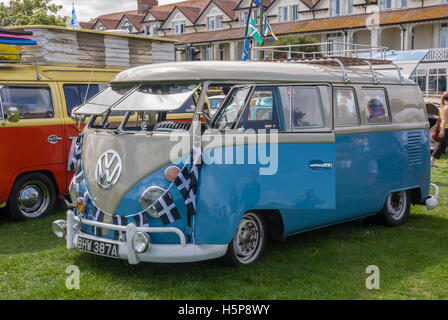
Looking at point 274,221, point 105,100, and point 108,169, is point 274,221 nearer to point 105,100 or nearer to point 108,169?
point 108,169

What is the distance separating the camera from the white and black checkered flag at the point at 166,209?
5.33m

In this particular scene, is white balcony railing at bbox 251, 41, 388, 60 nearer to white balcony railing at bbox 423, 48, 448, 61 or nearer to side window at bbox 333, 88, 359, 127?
side window at bbox 333, 88, 359, 127

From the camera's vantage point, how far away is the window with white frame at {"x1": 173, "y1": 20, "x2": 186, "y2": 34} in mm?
57259

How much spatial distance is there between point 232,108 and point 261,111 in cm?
42

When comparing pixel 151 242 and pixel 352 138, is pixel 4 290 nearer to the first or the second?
pixel 151 242

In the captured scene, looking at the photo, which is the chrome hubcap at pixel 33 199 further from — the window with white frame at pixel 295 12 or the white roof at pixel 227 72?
the window with white frame at pixel 295 12

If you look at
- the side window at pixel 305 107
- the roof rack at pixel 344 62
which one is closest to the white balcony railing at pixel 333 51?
the roof rack at pixel 344 62

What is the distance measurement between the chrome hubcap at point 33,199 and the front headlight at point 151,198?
3607 mm

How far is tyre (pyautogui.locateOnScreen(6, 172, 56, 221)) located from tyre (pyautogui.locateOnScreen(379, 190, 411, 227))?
4.88 metres

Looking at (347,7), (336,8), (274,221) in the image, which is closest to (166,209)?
(274,221)

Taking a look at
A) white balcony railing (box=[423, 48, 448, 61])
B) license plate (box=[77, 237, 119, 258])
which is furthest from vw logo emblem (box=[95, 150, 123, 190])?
white balcony railing (box=[423, 48, 448, 61])

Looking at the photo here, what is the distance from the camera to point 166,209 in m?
5.35
